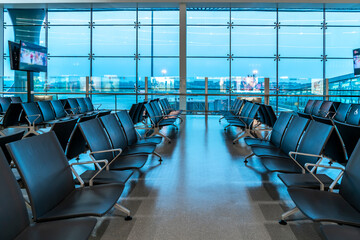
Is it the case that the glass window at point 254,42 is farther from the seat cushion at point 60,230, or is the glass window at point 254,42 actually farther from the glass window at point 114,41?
the seat cushion at point 60,230

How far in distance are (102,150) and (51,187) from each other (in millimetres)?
965

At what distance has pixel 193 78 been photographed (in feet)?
38.0

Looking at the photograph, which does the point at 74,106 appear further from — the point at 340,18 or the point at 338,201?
the point at 340,18

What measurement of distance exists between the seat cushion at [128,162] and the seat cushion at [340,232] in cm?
172

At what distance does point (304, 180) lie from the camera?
2.43m

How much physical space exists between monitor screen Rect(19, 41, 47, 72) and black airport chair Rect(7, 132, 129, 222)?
6299 millimetres

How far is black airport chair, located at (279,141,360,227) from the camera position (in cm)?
171

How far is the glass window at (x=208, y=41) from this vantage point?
1238cm

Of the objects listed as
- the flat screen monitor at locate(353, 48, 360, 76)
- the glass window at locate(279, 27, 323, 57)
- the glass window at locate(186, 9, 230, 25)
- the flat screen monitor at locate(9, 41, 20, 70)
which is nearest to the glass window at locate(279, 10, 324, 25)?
the glass window at locate(279, 27, 323, 57)

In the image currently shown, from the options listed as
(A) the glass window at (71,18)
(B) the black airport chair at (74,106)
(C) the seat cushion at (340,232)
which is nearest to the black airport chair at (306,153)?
(C) the seat cushion at (340,232)

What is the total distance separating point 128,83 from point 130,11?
3.07 m

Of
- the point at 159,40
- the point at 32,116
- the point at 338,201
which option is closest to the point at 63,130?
the point at 338,201

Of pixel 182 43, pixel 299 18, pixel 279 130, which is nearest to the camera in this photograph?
pixel 279 130

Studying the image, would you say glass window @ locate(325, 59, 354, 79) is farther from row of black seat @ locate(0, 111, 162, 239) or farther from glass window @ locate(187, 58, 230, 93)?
row of black seat @ locate(0, 111, 162, 239)
